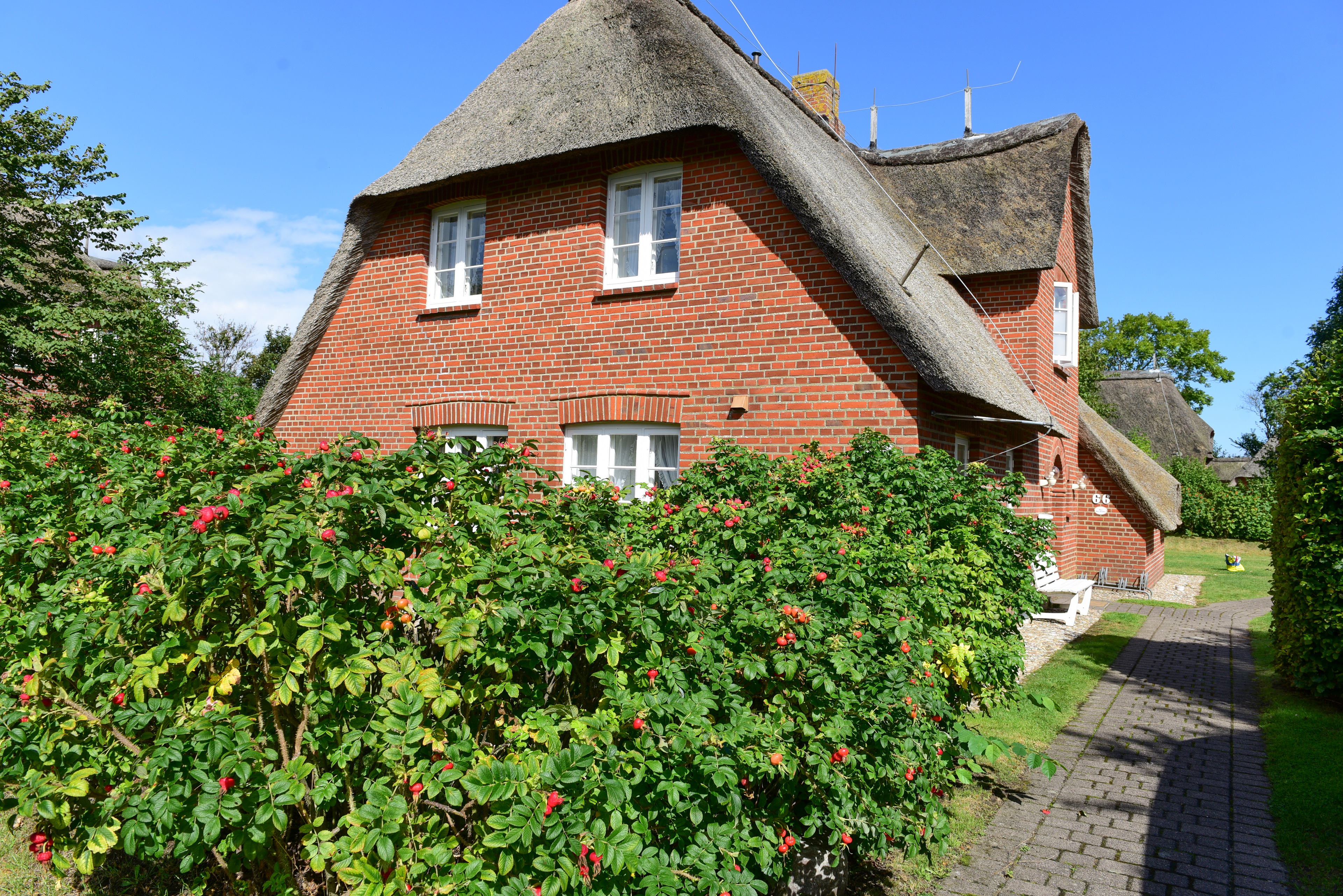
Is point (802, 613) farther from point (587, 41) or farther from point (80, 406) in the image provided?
point (80, 406)

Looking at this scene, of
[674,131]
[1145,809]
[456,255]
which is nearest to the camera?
[1145,809]

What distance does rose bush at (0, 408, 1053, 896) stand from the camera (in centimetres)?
216

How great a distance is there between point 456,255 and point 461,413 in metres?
1.99

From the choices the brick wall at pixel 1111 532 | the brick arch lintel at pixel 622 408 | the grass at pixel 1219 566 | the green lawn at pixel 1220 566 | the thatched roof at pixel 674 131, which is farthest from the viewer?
the green lawn at pixel 1220 566

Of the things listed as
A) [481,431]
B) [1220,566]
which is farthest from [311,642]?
[1220,566]

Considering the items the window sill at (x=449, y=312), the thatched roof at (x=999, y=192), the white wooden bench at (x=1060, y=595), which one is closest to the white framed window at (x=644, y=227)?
the window sill at (x=449, y=312)

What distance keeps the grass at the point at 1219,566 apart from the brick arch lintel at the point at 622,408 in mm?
7833

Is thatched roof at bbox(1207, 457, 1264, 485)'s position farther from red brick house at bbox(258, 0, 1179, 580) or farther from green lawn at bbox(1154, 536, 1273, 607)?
red brick house at bbox(258, 0, 1179, 580)

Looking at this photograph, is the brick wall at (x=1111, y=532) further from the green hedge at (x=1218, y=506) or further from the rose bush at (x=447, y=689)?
the green hedge at (x=1218, y=506)

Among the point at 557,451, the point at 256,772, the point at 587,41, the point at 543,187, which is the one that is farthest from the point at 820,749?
the point at 587,41

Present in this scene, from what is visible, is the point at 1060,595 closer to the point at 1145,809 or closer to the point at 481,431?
the point at 1145,809

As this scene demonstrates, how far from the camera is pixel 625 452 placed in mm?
8133

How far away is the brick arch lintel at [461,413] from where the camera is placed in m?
8.66

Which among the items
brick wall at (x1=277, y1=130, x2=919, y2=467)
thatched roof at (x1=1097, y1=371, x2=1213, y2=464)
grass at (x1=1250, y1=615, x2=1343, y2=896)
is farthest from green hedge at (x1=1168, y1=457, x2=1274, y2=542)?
brick wall at (x1=277, y1=130, x2=919, y2=467)
